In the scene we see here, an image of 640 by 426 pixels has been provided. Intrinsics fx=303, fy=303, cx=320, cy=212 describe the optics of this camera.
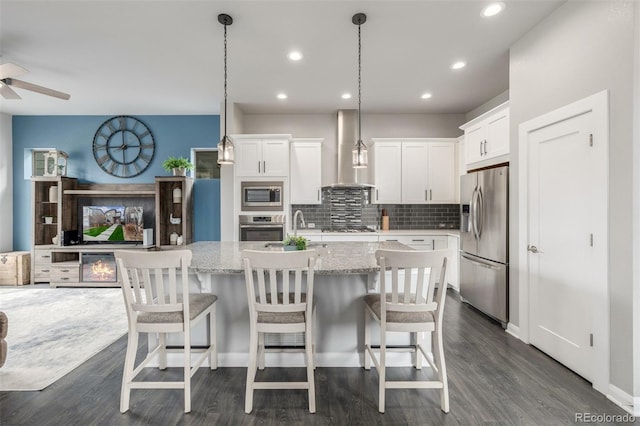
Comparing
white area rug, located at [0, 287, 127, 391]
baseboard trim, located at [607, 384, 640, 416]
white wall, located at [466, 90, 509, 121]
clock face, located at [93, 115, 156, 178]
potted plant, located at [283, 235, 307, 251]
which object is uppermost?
white wall, located at [466, 90, 509, 121]

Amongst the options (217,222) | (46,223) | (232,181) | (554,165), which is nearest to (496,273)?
(554,165)

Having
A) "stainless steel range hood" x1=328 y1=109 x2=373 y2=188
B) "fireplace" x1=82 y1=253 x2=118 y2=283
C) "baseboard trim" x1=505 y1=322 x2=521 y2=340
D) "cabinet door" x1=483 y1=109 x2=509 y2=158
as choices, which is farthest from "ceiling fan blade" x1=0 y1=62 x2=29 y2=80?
"baseboard trim" x1=505 y1=322 x2=521 y2=340

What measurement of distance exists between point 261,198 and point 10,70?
2.98 meters

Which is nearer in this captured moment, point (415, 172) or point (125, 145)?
point (415, 172)

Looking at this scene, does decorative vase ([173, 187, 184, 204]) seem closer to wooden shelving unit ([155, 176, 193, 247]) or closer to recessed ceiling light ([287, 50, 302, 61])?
wooden shelving unit ([155, 176, 193, 247])

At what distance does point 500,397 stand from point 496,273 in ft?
5.05

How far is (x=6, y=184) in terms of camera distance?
17.9 ft

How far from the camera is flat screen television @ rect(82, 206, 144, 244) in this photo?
542 cm

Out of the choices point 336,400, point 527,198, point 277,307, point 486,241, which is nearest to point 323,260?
point 277,307

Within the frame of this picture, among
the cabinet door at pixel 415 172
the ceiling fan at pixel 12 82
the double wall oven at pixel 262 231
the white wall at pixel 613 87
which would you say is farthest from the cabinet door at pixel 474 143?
the ceiling fan at pixel 12 82

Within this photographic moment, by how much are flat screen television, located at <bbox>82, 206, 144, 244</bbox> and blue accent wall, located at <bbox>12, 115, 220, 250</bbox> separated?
56 cm

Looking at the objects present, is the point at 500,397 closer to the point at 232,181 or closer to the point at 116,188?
the point at 232,181

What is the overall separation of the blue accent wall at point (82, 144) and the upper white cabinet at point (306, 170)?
1.75 m

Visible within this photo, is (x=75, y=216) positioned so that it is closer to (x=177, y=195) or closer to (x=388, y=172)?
(x=177, y=195)
